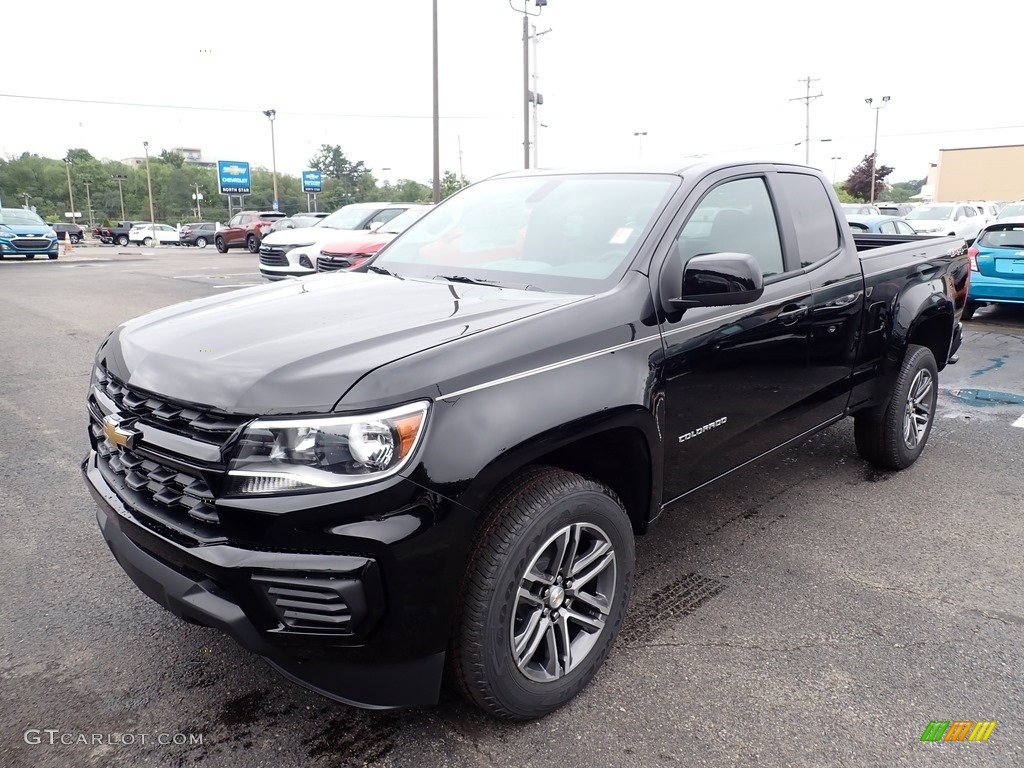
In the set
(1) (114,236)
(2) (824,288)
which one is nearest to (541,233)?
(2) (824,288)

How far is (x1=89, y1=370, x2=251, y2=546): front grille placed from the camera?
82.7 inches

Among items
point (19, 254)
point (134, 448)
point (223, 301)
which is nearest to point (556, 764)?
point (134, 448)

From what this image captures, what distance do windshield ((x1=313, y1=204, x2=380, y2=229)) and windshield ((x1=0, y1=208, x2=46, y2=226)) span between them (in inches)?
521

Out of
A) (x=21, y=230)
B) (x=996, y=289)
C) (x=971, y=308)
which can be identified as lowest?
(x=971, y=308)

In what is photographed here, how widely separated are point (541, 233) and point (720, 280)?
935 millimetres

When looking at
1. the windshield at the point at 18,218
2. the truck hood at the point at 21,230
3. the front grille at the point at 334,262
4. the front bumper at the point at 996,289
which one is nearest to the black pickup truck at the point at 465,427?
the front bumper at the point at 996,289

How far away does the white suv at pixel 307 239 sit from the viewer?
12.3 meters

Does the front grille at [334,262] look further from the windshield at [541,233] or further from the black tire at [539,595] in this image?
the black tire at [539,595]

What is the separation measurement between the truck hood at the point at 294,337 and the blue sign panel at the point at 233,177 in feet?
234

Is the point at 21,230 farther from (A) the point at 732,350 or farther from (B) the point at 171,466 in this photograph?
(A) the point at 732,350

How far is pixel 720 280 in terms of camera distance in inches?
107

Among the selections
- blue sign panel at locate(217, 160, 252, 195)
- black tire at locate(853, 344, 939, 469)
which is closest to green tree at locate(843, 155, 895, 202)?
blue sign panel at locate(217, 160, 252, 195)

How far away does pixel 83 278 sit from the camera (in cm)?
1736

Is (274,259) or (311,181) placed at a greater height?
(311,181)
